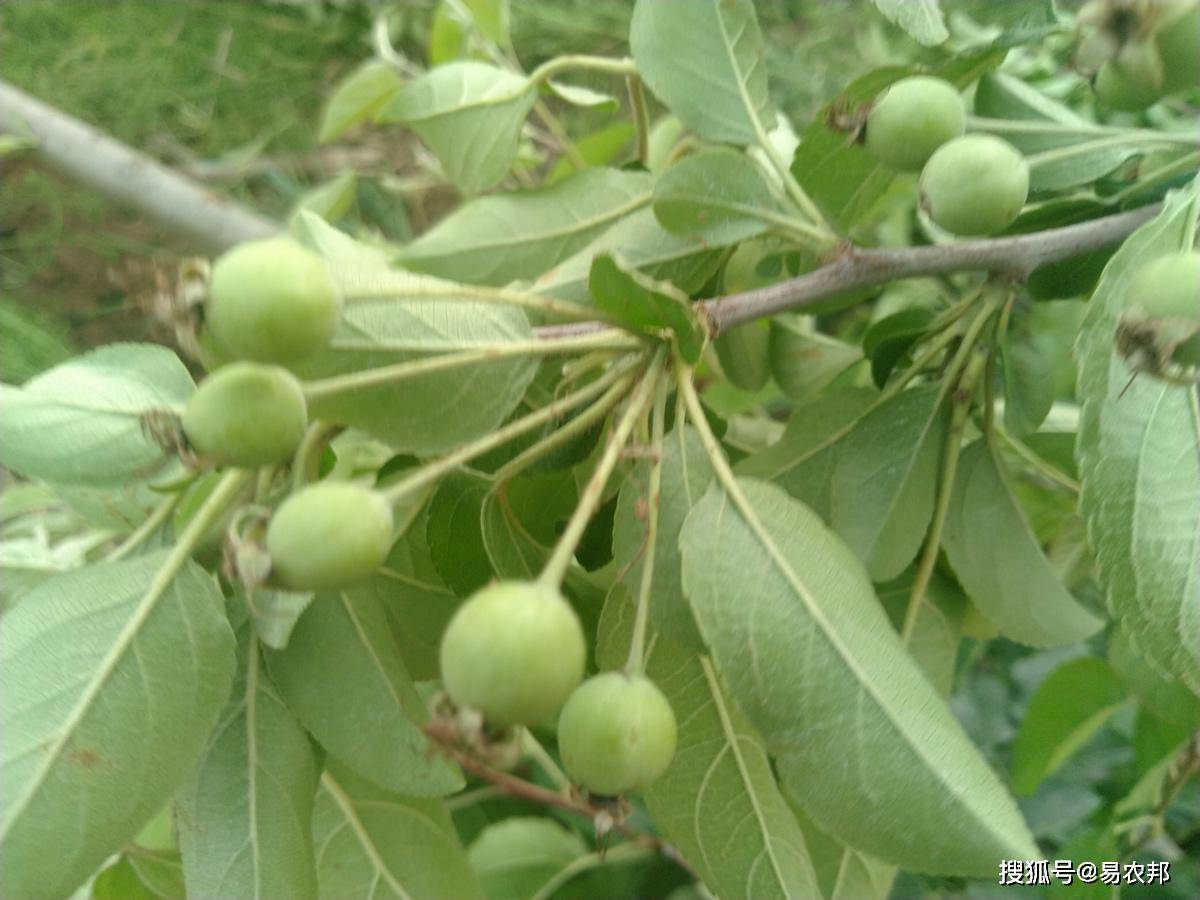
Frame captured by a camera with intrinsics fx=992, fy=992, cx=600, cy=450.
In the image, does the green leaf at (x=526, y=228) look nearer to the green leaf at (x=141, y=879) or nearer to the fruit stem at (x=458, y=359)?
the fruit stem at (x=458, y=359)

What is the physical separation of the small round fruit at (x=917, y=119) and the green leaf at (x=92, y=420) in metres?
0.22

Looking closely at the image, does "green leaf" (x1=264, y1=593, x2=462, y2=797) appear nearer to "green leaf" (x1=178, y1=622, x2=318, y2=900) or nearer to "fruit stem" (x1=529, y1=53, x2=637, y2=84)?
"green leaf" (x1=178, y1=622, x2=318, y2=900)

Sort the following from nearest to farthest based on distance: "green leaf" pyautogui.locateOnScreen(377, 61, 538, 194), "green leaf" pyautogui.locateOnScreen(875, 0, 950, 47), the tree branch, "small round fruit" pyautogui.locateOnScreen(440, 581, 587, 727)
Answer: "small round fruit" pyautogui.locateOnScreen(440, 581, 587, 727)
"green leaf" pyautogui.locateOnScreen(875, 0, 950, 47)
"green leaf" pyautogui.locateOnScreen(377, 61, 538, 194)
the tree branch

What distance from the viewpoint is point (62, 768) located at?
0.25m

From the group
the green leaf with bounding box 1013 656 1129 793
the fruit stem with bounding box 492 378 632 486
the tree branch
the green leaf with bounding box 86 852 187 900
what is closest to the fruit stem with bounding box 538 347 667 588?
the fruit stem with bounding box 492 378 632 486

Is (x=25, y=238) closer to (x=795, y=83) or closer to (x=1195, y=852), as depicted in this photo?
(x=795, y=83)

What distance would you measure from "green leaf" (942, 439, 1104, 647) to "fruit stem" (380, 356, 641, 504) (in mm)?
160

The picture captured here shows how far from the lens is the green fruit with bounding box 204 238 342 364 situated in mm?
206

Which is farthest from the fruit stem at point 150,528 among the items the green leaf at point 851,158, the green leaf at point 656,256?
the green leaf at point 851,158

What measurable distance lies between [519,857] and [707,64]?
20.6 inches

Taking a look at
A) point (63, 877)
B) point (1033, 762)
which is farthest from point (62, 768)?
point (1033, 762)

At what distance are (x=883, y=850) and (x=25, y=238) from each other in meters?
1.67

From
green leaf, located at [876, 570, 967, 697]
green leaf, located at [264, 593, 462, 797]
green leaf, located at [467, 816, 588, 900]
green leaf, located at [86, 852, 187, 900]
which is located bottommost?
green leaf, located at [467, 816, 588, 900]

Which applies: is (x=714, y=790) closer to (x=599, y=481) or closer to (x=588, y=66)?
(x=599, y=481)
